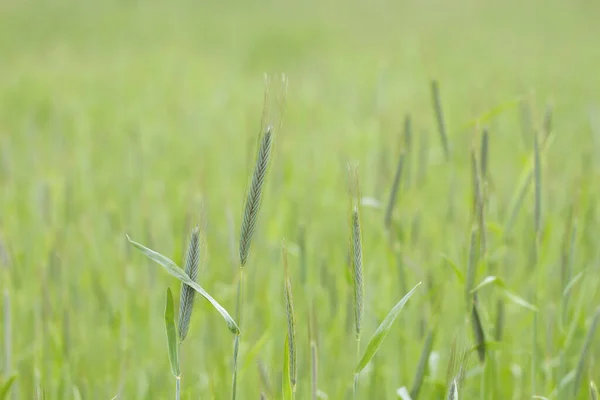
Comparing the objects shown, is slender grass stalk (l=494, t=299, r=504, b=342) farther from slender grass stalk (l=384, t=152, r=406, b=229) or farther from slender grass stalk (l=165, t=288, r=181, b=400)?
slender grass stalk (l=165, t=288, r=181, b=400)

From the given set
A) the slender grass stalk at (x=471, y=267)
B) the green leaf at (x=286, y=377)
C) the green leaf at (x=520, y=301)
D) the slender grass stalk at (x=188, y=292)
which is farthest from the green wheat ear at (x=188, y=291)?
the green leaf at (x=520, y=301)

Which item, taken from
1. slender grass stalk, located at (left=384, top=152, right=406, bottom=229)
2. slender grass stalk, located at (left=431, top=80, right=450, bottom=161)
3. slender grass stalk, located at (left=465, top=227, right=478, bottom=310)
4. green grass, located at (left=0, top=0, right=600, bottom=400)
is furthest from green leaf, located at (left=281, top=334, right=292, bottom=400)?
slender grass stalk, located at (left=431, top=80, right=450, bottom=161)

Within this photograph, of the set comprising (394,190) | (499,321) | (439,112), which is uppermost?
(439,112)

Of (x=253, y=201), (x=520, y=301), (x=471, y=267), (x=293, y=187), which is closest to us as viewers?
(x=253, y=201)

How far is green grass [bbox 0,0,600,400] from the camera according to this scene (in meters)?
1.08

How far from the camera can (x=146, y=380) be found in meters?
1.15

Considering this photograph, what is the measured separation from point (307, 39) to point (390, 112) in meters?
2.17

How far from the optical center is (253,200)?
547 millimetres

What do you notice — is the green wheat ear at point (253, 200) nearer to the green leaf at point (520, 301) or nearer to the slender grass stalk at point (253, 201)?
the slender grass stalk at point (253, 201)

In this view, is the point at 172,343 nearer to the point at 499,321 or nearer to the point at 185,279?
the point at 185,279

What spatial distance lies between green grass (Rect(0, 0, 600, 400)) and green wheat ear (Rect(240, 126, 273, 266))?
0.02 meters

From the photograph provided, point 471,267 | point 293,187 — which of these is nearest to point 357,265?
point 471,267

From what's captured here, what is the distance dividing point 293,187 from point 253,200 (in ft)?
5.42

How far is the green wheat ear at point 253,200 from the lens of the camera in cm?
54
